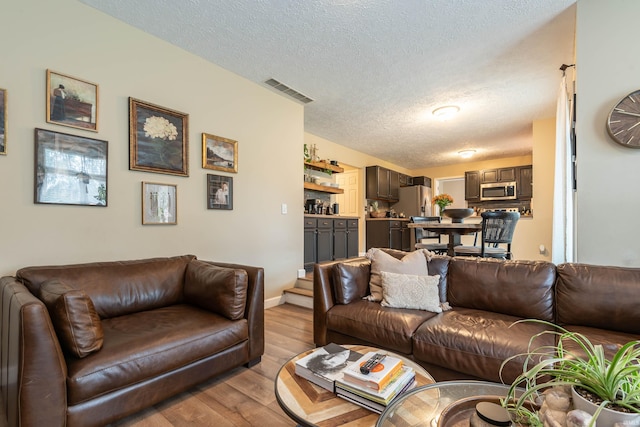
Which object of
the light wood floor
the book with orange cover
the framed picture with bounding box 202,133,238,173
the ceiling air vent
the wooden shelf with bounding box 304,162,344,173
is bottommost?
the light wood floor

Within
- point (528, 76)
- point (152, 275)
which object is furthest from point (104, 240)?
point (528, 76)

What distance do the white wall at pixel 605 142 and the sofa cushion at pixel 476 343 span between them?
3.08 feet

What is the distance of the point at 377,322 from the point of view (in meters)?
1.98

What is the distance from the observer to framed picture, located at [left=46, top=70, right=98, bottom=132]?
6.70 ft

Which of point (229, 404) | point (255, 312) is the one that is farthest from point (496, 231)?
point (229, 404)

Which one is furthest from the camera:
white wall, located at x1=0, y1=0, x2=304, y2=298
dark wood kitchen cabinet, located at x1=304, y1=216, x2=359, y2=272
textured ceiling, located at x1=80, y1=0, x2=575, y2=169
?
dark wood kitchen cabinet, located at x1=304, y1=216, x2=359, y2=272

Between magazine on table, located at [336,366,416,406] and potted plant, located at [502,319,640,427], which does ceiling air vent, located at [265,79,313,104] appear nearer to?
magazine on table, located at [336,366,416,406]

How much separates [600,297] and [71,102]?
3.79 m

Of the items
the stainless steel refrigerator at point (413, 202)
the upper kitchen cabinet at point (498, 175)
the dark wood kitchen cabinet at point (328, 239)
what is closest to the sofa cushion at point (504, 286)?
the dark wood kitchen cabinet at point (328, 239)

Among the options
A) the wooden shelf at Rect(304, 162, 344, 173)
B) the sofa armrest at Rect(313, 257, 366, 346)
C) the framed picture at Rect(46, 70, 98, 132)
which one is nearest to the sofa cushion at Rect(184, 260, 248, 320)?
the sofa armrest at Rect(313, 257, 366, 346)

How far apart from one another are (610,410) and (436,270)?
1785 millimetres

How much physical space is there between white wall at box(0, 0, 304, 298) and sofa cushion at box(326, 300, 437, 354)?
1.56 meters

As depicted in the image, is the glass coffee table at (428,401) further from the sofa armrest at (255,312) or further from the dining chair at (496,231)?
the dining chair at (496,231)

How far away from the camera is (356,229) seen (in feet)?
18.6
